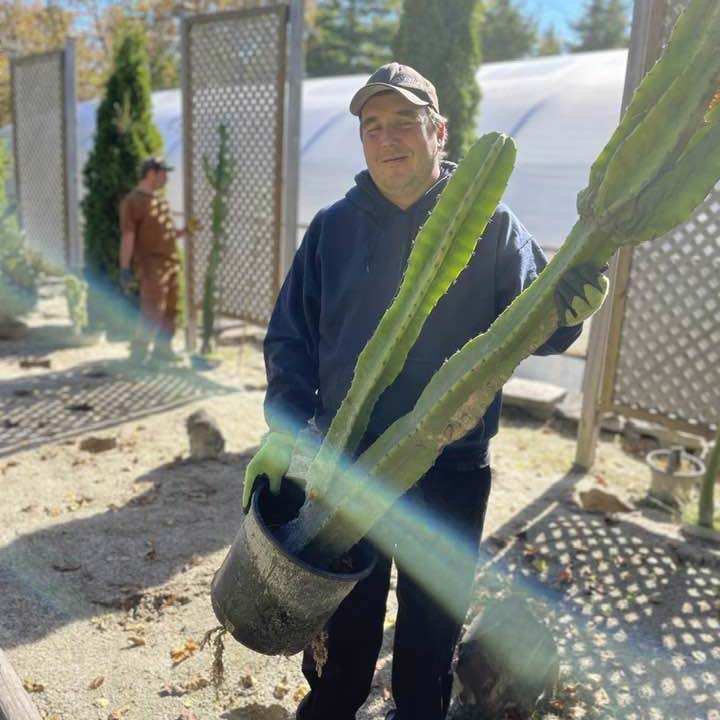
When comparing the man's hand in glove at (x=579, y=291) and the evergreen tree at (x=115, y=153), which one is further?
the evergreen tree at (x=115, y=153)

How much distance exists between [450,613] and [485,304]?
856mm

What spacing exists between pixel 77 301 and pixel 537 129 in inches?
242

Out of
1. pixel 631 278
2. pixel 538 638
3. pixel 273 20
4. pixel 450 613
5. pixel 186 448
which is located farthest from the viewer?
pixel 273 20

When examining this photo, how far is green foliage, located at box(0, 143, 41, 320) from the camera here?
880 centimetres

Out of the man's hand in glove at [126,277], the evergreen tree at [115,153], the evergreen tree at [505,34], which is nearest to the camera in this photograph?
the man's hand in glove at [126,277]

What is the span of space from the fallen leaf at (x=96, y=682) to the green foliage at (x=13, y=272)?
6772mm

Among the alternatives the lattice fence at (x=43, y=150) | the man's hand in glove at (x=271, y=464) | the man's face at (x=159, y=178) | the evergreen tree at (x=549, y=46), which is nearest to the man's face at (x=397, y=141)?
the man's hand in glove at (x=271, y=464)

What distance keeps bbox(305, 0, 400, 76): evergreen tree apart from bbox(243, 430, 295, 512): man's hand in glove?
102 ft

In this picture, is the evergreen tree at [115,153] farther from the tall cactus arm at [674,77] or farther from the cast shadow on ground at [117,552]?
the tall cactus arm at [674,77]

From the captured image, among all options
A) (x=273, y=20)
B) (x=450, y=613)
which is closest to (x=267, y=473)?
(x=450, y=613)

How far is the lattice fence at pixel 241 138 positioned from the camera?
21.4 feet

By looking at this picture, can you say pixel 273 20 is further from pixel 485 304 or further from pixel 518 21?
pixel 518 21

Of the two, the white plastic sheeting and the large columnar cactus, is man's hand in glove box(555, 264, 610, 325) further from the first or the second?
the white plastic sheeting

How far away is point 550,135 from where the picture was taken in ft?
32.5
